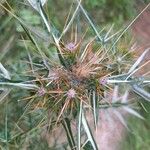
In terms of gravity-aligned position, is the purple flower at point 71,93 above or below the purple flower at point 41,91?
above

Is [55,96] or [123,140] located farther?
[123,140]

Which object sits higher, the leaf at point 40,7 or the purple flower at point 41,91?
the leaf at point 40,7

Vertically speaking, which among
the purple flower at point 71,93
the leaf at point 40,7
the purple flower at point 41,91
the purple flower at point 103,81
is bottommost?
the purple flower at point 41,91

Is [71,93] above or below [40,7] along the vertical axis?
below

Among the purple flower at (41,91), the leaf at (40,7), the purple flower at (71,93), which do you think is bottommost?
the purple flower at (41,91)

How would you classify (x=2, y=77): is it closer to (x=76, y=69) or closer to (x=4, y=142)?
(x=76, y=69)

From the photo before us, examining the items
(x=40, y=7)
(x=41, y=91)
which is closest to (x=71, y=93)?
(x=41, y=91)

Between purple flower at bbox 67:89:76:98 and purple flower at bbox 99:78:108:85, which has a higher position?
purple flower at bbox 99:78:108:85

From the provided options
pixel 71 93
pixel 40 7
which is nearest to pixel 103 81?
pixel 71 93

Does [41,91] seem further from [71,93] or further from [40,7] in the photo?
[40,7]

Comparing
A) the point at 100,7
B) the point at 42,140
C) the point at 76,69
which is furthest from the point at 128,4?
the point at 76,69

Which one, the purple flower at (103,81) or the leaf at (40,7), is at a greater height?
the leaf at (40,7)
